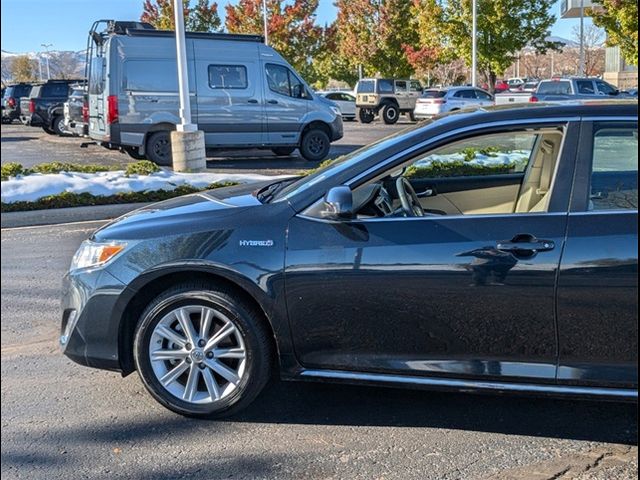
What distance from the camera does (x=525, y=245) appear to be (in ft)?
10.9

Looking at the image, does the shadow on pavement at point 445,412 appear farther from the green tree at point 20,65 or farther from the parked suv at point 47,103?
the parked suv at point 47,103

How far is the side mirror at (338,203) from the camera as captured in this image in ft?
11.3

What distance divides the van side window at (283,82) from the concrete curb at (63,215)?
651 cm

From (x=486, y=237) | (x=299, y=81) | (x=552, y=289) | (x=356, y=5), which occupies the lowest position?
(x=552, y=289)

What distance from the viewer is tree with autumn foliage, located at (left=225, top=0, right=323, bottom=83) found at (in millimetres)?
25797

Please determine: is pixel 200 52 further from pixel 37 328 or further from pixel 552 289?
pixel 552 289

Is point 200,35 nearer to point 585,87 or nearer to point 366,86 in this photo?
point 585,87

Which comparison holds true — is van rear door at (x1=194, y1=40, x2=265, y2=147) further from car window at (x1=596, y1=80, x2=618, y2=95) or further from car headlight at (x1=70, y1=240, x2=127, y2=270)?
car window at (x1=596, y1=80, x2=618, y2=95)

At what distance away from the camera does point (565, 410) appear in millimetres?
3861

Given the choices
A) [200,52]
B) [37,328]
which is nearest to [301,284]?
[37,328]

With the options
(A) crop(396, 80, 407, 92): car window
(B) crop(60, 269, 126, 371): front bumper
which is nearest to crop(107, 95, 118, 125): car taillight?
(B) crop(60, 269, 126, 371): front bumper

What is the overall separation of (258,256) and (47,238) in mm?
5184

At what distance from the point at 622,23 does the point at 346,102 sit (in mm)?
12607

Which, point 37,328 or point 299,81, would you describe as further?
point 299,81
